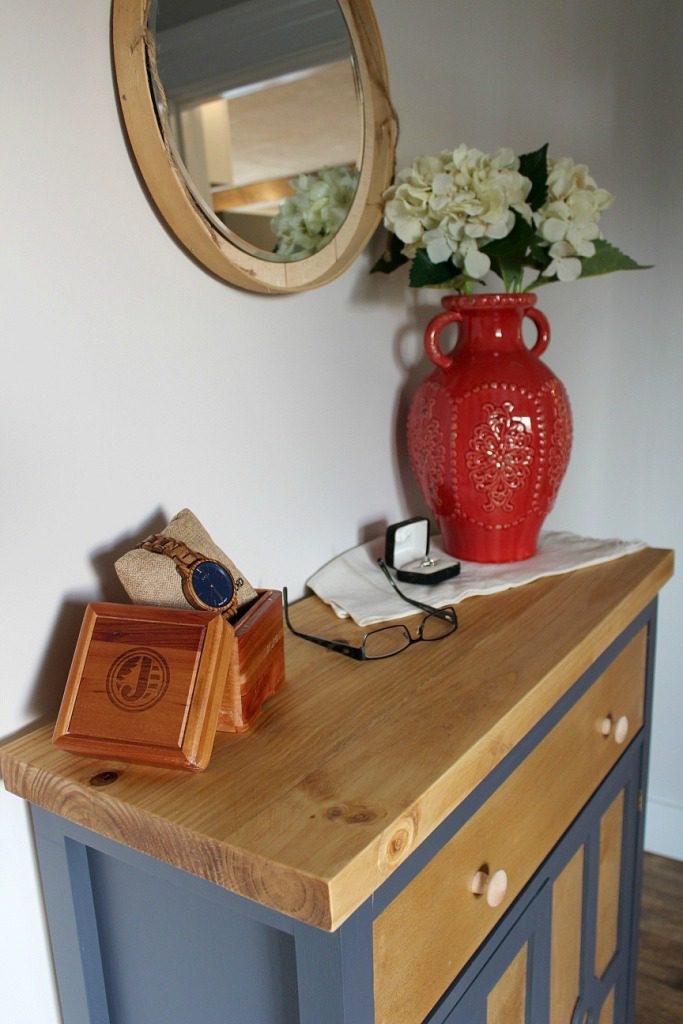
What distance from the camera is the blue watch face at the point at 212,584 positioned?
739 mm

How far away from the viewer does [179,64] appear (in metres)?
0.81

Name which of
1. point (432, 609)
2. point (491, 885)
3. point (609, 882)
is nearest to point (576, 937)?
point (609, 882)

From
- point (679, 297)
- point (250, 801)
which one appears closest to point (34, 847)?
point (250, 801)

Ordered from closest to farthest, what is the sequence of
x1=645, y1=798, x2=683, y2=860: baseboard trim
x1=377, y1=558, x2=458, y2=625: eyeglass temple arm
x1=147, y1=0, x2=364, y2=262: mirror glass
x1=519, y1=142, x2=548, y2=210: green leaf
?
1. x1=147, y1=0, x2=364, y2=262: mirror glass
2. x1=377, y1=558, x2=458, y2=625: eyeglass temple arm
3. x1=519, y1=142, x2=548, y2=210: green leaf
4. x1=645, y1=798, x2=683, y2=860: baseboard trim

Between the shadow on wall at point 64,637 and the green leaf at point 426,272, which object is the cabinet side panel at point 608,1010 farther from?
the green leaf at point 426,272

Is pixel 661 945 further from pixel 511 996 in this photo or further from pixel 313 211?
pixel 313 211

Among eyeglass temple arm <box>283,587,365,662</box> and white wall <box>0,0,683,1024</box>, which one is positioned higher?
white wall <box>0,0,683,1024</box>

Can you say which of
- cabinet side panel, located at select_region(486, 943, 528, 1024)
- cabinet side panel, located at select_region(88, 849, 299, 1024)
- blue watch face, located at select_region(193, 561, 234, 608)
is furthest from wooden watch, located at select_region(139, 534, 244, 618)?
cabinet side panel, located at select_region(486, 943, 528, 1024)

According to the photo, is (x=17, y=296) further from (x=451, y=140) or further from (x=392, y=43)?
(x=451, y=140)

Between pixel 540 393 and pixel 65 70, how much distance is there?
66cm

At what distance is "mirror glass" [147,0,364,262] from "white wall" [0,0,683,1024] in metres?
0.06

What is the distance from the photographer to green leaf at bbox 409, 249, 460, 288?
1.07m

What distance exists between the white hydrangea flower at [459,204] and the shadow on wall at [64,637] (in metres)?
0.53

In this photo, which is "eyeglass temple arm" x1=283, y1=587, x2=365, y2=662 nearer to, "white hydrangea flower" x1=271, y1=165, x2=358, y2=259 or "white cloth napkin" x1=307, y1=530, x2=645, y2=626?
"white cloth napkin" x1=307, y1=530, x2=645, y2=626
